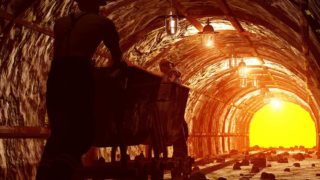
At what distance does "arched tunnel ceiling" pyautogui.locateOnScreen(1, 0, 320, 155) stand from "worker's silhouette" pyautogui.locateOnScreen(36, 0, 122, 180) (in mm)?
2642

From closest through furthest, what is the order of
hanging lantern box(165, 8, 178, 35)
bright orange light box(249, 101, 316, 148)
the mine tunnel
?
the mine tunnel, hanging lantern box(165, 8, 178, 35), bright orange light box(249, 101, 316, 148)

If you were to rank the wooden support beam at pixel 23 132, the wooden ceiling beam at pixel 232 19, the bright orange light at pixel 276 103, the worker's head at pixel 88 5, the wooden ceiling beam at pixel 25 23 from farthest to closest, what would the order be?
the bright orange light at pixel 276 103 < the wooden ceiling beam at pixel 232 19 < the wooden support beam at pixel 23 132 < the wooden ceiling beam at pixel 25 23 < the worker's head at pixel 88 5

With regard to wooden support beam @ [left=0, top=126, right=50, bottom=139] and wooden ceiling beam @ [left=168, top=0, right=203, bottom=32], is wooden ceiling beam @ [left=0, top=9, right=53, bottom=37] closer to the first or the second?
wooden support beam @ [left=0, top=126, right=50, bottom=139]

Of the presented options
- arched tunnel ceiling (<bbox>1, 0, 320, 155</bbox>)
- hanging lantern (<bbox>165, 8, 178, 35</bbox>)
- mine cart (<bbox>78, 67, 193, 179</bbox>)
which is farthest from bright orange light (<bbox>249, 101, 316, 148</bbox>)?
mine cart (<bbox>78, 67, 193, 179</bbox>)

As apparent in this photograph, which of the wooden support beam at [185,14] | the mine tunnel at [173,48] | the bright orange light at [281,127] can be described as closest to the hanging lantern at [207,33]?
the mine tunnel at [173,48]

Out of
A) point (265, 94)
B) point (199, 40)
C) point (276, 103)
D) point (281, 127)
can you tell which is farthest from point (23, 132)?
point (281, 127)

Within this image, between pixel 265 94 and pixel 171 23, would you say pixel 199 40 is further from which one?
pixel 265 94

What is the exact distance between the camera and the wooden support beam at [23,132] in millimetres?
7633

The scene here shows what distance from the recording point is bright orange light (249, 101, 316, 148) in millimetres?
38156

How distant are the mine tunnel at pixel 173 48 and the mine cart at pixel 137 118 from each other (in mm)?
477

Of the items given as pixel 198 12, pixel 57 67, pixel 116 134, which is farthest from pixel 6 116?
pixel 198 12

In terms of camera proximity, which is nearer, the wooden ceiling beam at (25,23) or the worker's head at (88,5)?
the worker's head at (88,5)

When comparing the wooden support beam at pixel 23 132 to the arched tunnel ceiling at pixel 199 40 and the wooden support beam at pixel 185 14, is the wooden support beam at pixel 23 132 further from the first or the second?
the wooden support beam at pixel 185 14

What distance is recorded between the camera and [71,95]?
495 cm
